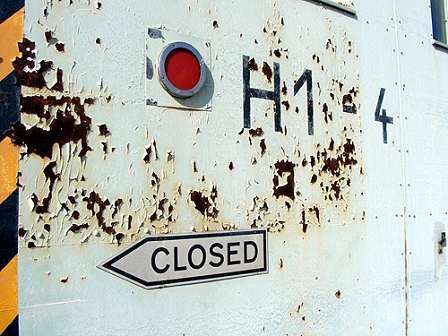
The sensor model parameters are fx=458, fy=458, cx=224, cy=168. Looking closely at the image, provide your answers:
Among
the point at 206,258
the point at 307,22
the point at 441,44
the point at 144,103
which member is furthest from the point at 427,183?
the point at 144,103

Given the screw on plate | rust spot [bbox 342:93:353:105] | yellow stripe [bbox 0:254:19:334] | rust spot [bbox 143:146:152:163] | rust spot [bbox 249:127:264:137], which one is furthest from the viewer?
the screw on plate

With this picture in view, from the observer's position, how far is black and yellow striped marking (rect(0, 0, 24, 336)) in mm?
1010

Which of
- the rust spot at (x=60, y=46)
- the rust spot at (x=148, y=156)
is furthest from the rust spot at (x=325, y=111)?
the rust spot at (x=60, y=46)

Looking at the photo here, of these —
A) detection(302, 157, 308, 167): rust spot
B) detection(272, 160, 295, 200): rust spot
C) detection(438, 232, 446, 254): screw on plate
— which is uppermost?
detection(302, 157, 308, 167): rust spot

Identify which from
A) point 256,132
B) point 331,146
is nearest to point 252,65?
point 256,132

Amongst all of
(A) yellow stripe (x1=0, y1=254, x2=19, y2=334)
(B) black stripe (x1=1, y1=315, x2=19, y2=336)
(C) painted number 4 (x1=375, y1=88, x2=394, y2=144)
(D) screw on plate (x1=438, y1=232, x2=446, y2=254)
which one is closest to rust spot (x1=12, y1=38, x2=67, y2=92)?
(A) yellow stripe (x1=0, y1=254, x2=19, y2=334)

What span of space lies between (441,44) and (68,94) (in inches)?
71.1

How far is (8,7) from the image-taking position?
3.50 ft

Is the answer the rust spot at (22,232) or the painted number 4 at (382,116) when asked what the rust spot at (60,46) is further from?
the painted number 4 at (382,116)

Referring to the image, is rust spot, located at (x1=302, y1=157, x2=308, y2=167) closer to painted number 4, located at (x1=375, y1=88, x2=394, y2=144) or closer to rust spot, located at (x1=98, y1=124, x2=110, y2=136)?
painted number 4, located at (x1=375, y1=88, x2=394, y2=144)

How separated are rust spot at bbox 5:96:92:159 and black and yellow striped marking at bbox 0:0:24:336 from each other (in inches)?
1.0

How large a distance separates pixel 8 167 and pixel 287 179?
836 mm

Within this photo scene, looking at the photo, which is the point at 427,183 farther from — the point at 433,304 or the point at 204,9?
the point at 204,9

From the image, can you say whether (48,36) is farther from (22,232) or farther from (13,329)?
(13,329)
